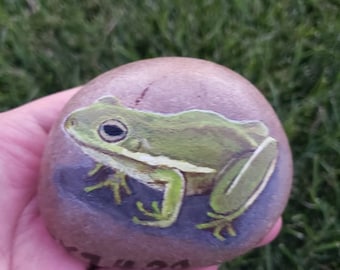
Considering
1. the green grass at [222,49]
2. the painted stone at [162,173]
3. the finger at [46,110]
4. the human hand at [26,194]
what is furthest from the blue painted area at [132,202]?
the green grass at [222,49]

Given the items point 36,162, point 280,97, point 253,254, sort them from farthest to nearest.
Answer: point 280,97 < point 253,254 < point 36,162

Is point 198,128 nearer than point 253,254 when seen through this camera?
Yes

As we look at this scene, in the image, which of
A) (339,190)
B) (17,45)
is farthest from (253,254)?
(17,45)

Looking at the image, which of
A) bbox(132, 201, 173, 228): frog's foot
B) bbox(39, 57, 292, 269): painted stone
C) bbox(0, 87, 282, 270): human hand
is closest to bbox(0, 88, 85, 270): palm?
bbox(0, 87, 282, 270): human hand

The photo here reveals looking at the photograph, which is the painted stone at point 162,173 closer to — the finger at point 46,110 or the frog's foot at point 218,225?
the frog's foot at point 218,225

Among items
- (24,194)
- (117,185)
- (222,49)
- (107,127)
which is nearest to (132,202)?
(117,185)

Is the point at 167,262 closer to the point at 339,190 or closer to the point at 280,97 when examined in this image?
the point at 339,190

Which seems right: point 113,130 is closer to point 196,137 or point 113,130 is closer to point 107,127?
point 107,127

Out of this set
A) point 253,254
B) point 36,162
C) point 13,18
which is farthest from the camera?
point 13,18
